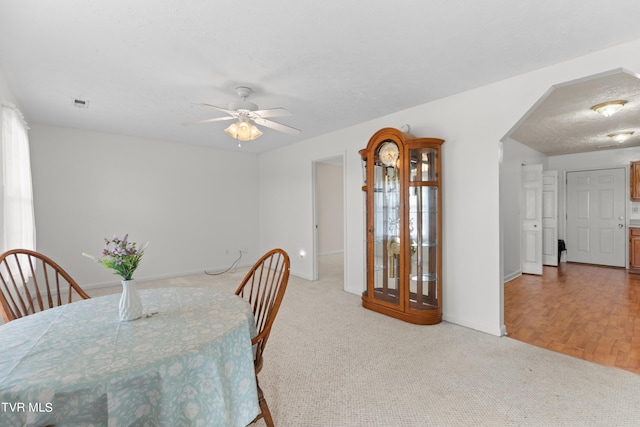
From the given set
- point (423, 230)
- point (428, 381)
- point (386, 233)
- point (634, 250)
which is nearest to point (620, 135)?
point (634, 250)

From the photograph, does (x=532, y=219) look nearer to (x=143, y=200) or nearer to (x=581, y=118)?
(x=581, y=118)

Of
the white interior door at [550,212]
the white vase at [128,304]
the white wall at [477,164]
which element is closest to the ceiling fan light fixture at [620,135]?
the white interior door at [550,212]

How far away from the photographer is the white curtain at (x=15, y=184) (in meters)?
2.58

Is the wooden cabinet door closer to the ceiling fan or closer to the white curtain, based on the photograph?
the ceiling fan

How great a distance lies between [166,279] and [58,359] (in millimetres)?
4459

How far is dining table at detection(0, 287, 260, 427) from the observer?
92 cm

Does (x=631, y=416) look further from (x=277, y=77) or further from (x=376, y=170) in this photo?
(x=277, y=77)

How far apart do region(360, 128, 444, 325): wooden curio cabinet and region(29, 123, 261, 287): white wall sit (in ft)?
11.7

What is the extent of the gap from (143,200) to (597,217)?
29.5ft

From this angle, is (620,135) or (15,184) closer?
(15,184)

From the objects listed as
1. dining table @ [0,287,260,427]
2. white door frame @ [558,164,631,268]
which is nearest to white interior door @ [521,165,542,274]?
white door frame @ [558,164,631,268]

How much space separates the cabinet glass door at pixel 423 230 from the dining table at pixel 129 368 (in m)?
2.24

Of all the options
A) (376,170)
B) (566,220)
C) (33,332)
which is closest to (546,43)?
(376,170)

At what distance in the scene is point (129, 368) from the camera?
3.31 feet
